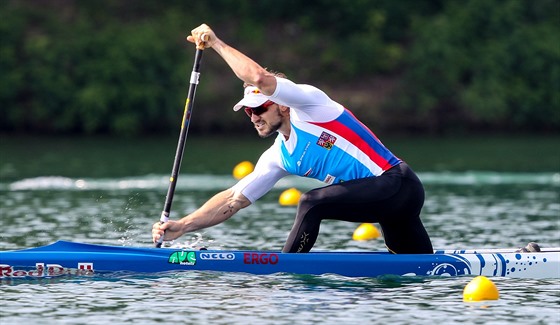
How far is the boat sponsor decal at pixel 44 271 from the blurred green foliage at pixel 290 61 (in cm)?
3492

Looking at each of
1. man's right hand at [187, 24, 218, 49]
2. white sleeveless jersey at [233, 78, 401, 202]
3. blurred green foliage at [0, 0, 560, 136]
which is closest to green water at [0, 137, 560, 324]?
white sleeveless jersey at [233, 78, 401, 202]

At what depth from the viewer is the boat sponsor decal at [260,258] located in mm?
12883

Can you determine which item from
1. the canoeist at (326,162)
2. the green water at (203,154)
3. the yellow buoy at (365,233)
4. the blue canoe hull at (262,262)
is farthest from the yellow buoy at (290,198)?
the canoeist at (326,162)

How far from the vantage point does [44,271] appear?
13.0m

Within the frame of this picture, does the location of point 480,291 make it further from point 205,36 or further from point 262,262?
point 205,36

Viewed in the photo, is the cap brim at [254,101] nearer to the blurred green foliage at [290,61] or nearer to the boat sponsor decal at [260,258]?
the boat sponsor decal at [260,258]

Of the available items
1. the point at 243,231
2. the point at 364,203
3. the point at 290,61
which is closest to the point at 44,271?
the point at 364,203

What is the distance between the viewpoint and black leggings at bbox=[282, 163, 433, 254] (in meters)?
12.4

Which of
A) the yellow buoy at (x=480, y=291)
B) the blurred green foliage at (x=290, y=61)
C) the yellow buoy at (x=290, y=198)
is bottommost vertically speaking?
the yellow buoy at (x=480, y=291)

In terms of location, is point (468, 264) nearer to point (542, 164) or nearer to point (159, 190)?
point (159, 190)

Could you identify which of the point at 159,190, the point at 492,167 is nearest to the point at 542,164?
the point at 492,167

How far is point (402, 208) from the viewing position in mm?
12578

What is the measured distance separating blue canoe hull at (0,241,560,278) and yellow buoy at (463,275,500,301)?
109 cm

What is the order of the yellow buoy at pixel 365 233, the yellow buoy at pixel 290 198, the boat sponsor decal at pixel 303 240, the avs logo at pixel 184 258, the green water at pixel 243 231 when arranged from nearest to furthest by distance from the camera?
the green water at pixel 243 231
the boat sponsor decal at pixel 303 240
the avs logo at pixel 184 258
the yellow buoy at pixel 365 233
the yellow buoy at pixel 290 198
